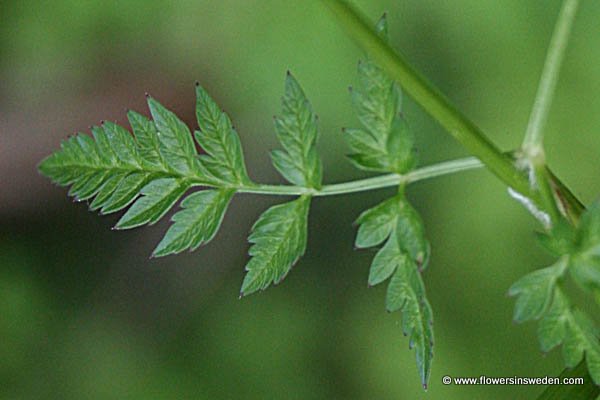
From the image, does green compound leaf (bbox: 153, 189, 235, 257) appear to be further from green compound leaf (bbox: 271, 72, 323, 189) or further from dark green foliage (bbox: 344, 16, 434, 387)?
dark green foliage (bbox: 344, 16, 434, 387)

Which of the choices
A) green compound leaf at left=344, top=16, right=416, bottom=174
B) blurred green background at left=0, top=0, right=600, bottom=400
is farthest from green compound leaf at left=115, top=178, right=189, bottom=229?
blurred green background at left=0, top=0, right=600, bottom=400

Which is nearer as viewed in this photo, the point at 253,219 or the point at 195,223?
the point at 195,223

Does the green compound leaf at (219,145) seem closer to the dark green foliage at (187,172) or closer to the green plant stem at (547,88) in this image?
the dark green foliage at (187,172)

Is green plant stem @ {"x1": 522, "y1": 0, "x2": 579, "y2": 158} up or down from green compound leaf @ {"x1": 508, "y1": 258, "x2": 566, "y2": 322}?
up

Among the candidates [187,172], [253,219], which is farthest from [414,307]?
[253,219]

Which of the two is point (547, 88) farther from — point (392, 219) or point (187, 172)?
point (187, 172)

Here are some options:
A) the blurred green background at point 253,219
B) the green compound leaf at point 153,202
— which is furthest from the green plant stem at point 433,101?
the blurred green background at point 253,219

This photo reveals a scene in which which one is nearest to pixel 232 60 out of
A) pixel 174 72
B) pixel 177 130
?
pixel 174 72
